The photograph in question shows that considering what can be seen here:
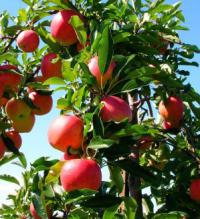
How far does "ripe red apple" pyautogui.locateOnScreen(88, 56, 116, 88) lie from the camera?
6.07 ft

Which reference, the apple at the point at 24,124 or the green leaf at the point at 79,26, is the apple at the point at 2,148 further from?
the green leaf at the point at 79,26

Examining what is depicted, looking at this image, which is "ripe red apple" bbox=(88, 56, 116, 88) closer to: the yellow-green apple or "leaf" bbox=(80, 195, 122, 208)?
"leaf" bbox=(80, 195, 122, 208)

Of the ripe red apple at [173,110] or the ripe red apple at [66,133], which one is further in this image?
the ripe red apple at [173,110]

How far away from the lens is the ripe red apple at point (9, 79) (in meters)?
2.43

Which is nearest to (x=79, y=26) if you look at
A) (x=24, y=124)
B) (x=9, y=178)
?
(x=24, y=124)

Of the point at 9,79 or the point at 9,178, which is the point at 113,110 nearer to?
the point at 9,79

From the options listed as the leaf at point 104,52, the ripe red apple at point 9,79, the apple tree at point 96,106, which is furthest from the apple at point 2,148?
the leaf at point 104,52

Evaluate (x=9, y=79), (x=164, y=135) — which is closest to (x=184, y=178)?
(x=164, y=135)

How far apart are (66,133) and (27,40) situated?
1052 mm

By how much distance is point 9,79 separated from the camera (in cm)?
246

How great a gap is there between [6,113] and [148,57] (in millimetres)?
903

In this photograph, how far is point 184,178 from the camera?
2861 mm

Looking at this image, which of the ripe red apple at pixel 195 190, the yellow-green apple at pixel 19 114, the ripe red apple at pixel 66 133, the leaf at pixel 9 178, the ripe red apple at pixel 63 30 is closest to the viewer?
the ripe red apple at pixel 66 133

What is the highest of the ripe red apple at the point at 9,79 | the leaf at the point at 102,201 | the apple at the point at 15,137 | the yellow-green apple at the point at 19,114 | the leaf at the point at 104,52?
the leaf at the point at 104,52
